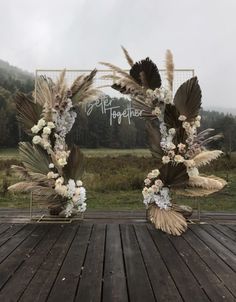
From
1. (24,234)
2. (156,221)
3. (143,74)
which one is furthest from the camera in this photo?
(143,74)

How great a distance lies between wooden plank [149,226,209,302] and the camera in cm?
284

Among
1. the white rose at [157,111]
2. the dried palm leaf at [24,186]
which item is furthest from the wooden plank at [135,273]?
the white rose at [157,111]

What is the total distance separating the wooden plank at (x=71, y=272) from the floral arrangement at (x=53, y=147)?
0.93m

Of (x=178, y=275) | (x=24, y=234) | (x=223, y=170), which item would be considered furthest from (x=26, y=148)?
(x=223, y=170)

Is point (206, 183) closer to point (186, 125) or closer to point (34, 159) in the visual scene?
point (186, 125)

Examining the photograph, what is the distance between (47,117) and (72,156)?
0.62 m

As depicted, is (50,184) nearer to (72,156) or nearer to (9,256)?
(72,156)

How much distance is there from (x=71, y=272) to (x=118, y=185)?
6679 mm

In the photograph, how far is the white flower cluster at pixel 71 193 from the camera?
5.29m

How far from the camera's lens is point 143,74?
5375 millimetres

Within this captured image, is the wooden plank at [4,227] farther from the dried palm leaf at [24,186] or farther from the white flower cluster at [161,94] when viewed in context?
the white flower cluster at [161,94]

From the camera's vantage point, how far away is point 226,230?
4949 mm

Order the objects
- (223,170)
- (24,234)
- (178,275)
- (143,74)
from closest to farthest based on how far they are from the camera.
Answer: (178,275) → (24,234) → (143,74) → (223,170)

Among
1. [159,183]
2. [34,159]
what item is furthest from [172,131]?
[34,159]
